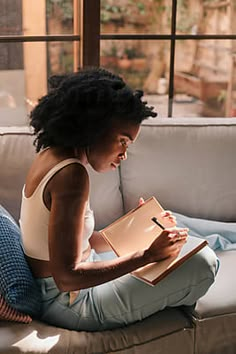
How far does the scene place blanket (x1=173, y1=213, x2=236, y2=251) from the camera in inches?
89.5

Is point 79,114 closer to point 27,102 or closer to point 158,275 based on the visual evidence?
point 158,275

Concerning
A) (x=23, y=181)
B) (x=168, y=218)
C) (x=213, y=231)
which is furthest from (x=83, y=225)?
(x=213, y=231)

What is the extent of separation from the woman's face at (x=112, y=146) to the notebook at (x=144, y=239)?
226 mm

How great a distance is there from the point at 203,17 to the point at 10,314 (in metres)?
1.91

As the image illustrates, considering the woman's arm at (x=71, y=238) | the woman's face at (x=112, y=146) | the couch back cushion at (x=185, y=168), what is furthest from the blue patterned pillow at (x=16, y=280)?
the couch back cushion at (x=185, y=168)

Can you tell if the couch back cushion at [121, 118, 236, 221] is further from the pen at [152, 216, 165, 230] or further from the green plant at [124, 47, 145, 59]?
the green plant at [124, 47, 145, 59]

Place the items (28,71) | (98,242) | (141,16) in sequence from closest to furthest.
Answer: (98,242) → (28,71) → (141,16)

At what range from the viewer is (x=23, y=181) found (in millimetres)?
2242

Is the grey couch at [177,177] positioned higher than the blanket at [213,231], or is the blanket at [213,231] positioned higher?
the grey couch at [177,177]

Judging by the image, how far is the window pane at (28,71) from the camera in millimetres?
2791

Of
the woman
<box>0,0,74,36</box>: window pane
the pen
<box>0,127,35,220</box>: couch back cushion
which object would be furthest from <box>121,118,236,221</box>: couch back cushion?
<box>0,0,74,36</box>: window pane

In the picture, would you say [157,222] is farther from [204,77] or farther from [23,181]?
[204,77]

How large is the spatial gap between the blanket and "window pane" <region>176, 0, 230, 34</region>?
1069mm

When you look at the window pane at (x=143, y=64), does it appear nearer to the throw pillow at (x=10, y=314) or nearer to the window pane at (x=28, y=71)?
the window pane at (x=28, y=71)
